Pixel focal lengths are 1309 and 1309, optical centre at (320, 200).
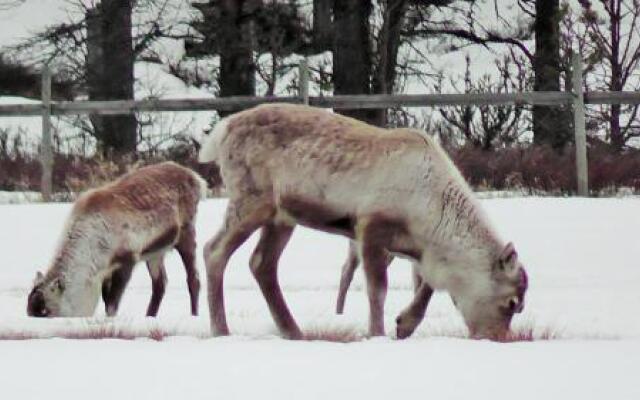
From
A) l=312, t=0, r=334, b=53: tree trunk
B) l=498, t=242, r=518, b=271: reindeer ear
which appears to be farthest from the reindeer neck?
l=312, t=0, r=334, b=53: tree trunk

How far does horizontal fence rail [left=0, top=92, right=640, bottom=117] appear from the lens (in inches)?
714

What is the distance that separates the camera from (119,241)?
32.9ft

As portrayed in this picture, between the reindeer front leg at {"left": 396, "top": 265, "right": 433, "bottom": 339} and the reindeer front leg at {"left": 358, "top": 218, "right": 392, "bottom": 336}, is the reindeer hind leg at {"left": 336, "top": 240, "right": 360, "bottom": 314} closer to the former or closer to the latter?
the reindeer front leg at {"left": 396, "top": 265, "right": 433, "bottom": 339}

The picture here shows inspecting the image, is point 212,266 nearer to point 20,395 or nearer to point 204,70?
point 20,395

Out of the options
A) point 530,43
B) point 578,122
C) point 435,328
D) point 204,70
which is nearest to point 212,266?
point 435,328

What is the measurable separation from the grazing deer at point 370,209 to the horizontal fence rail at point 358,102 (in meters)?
10.4

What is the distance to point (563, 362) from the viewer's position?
18.3 ft

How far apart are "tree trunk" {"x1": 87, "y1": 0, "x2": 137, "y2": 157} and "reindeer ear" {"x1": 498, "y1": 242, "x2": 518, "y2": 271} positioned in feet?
54.3

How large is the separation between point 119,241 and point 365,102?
339 inches

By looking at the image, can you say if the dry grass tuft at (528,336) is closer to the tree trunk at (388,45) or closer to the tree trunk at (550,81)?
the tree trunk at (388,45)

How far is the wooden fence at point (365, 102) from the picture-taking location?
18.0m

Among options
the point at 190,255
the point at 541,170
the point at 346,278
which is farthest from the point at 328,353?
the point at 541,170

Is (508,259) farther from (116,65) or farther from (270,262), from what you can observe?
(116,65)

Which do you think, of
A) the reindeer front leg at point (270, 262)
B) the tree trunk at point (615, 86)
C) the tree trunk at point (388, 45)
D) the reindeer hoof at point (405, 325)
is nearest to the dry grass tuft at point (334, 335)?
the reindeer hoof at point (405, 325)
